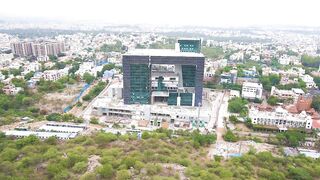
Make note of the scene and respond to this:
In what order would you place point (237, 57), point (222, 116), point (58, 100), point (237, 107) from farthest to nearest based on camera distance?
point (237, 57) < point (58, 100) < point (237, 107) < point (222, 116)

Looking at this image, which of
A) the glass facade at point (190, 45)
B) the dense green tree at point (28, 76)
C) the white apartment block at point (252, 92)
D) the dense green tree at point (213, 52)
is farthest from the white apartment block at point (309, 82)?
the dense green tree at point (28, 76)

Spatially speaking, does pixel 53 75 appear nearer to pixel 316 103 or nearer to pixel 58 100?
pixel 58 100

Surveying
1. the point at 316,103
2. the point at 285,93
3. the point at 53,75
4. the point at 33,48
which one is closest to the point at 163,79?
the point at 285,93

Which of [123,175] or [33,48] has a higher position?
[33,48]

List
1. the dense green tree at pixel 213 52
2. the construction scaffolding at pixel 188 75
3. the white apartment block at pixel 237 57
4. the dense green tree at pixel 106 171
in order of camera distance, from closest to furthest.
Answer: the dense green tree at pixel 106 171
the construction scaffolding at pixel 188 75
the white apartment block at pixel 237 57
the dense green tree at pixel 213 52

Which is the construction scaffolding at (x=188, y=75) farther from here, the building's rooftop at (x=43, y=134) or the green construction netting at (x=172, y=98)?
the building's rooftop at (x=43, y=134)

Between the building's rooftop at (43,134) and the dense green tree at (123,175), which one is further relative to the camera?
the building's rooftop at (43,134)
